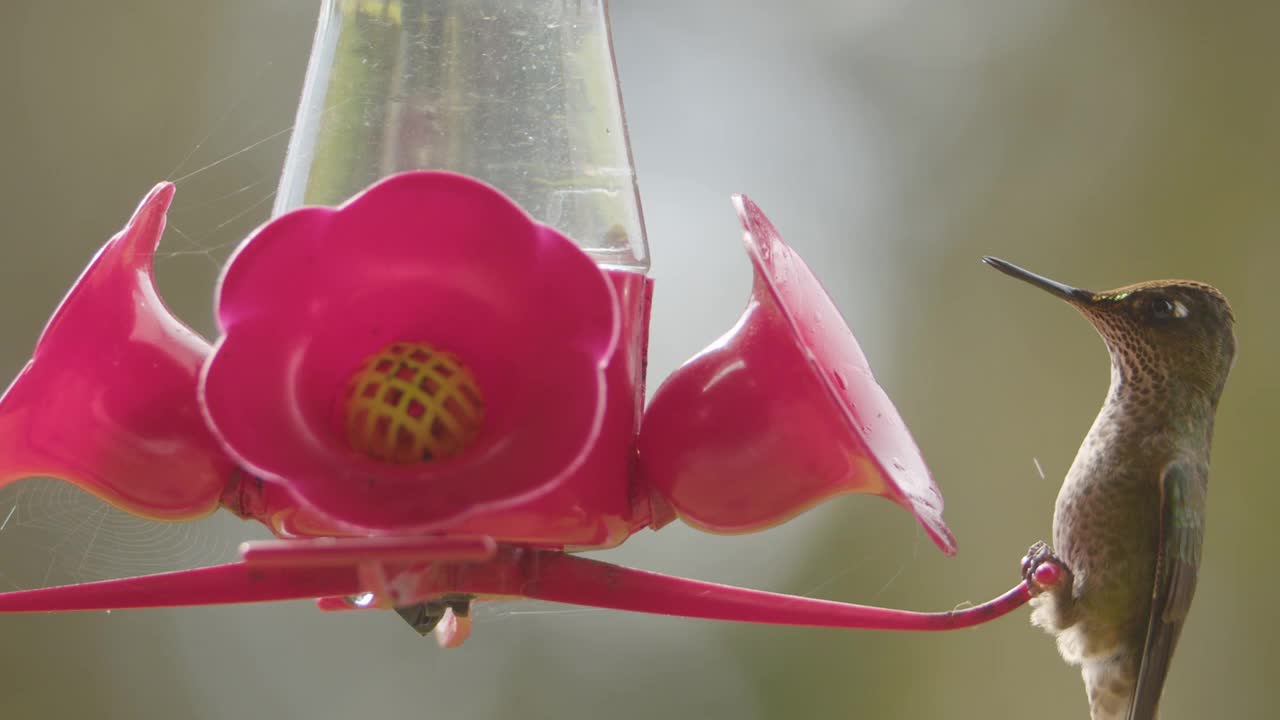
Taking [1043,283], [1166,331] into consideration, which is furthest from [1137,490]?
[1043,283]

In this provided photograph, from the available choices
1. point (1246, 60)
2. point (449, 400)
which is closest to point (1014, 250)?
point (1246, 60)

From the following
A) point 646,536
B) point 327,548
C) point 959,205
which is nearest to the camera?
point 327,548

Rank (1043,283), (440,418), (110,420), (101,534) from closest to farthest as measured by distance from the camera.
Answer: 1. (440,418)
2. (110,420)
3. (101,534)
4. (1043,283)

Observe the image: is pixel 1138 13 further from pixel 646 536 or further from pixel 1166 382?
pixel 1166 382

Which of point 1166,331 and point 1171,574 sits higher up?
point 1166,331

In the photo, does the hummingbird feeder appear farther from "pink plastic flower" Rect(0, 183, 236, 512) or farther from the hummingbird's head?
the hummingbird's head

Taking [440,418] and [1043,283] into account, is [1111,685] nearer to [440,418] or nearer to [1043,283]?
[1043,283]
